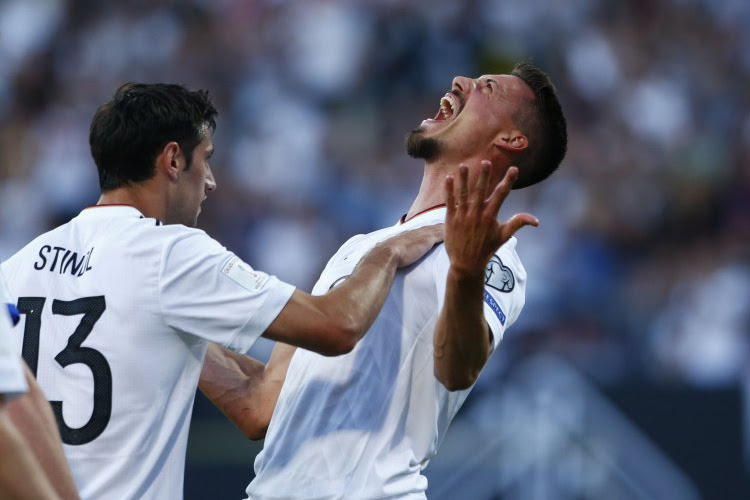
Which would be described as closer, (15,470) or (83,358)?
(15,470)

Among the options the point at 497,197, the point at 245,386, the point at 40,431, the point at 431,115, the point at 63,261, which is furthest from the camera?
the point at 431,115

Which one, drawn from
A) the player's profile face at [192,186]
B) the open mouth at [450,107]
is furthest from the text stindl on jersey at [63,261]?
the open mouth at [450,107]

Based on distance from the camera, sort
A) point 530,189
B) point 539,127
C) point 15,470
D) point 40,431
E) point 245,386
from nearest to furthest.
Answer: point 15,470 → point 40,431 → point 245,386 → point 539,127 → point 530,189

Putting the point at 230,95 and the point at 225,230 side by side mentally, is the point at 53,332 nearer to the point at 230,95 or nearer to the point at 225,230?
the point at 225,230

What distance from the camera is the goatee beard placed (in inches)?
185

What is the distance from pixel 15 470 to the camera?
227cm

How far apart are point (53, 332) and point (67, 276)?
18 centimetres

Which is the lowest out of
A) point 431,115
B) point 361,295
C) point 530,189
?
point 530,189

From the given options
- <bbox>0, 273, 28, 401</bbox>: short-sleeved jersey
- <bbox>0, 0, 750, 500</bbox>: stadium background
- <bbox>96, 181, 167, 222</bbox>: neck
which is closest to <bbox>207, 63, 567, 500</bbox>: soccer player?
<bbox>96, 181, 167, 222</bbox>: neck

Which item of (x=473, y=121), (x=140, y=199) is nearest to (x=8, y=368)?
(x=140, y=199)

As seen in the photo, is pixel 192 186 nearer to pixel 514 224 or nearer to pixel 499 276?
pixel 499 276

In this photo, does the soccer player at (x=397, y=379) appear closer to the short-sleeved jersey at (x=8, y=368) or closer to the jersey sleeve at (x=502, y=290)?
the jersey sleeve at (x=502, y=290)

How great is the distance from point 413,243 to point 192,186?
0.78 m

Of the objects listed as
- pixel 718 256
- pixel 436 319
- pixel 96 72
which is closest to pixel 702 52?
pixel 718 256
